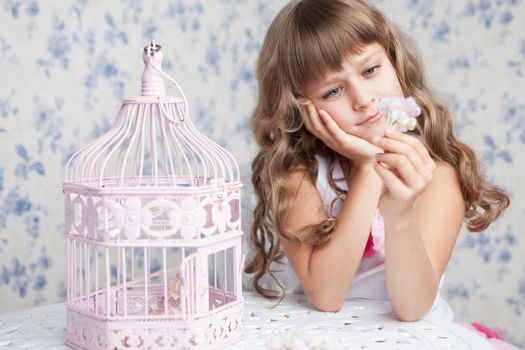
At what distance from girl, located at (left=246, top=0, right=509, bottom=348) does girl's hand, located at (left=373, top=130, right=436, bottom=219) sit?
5 cm

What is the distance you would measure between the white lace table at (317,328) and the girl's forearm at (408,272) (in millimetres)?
31

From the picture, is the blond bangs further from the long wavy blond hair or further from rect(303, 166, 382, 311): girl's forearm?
rect(303, 166, 382, 311): girl's forearm

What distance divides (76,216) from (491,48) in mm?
1708

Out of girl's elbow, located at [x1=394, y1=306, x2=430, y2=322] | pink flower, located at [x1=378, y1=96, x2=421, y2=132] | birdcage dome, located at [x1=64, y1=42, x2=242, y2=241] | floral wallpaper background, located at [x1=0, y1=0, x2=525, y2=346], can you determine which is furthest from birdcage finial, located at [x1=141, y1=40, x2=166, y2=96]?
floral wallpaper background, located at [x1=0, y1=0, x2=525, y2=346]

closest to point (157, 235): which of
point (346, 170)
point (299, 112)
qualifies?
point (299, 112)

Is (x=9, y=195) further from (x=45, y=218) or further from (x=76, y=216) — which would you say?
(x=76, y=216)

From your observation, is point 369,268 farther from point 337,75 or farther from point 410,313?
point 337,75

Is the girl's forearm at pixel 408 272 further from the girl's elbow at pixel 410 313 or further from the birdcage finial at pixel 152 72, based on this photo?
the birdcage finial at pixel 152 72

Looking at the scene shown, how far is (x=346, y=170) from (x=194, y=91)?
2.80 ft

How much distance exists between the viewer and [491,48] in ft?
8.20

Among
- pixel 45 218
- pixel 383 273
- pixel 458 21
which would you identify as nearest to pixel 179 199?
pixel 383 273

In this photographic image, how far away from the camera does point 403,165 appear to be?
125 centimetres

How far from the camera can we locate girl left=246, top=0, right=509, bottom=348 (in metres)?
1.50

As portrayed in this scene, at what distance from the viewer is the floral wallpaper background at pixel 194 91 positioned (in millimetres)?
2264
